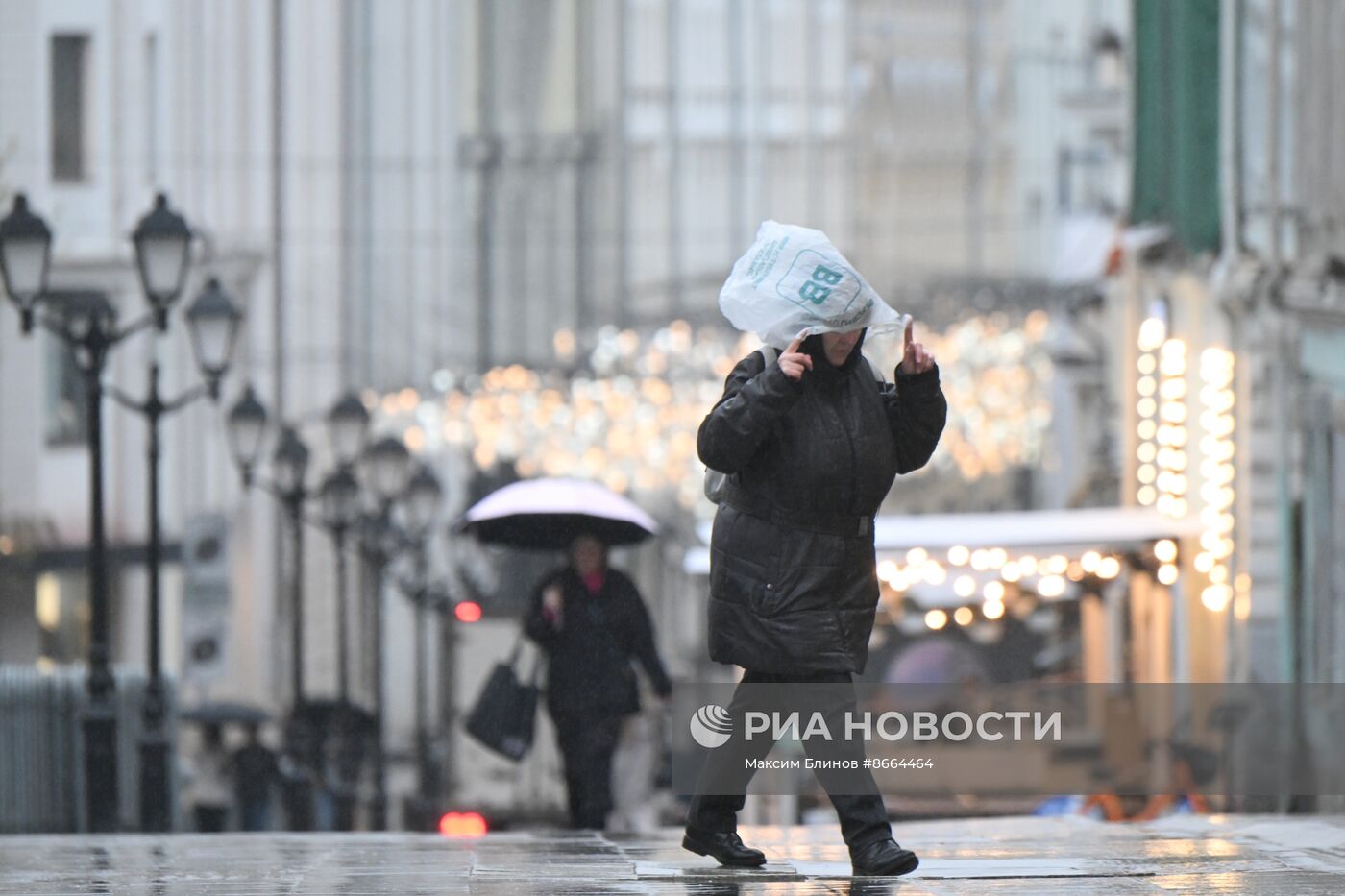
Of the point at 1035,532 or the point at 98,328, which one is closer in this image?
the point at 98,328

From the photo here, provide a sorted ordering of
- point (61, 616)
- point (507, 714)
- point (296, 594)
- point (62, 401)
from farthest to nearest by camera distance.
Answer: point (62, 401), point (61, 616), point (296, 594), point (507, 714)

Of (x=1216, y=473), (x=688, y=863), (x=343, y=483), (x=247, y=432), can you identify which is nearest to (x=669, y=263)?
(x=343, y=483)

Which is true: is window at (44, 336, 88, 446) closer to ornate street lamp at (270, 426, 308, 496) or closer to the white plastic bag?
ornate street lamp at (270, 426, 308, 496)

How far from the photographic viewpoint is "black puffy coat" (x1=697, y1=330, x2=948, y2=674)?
25.4 ft

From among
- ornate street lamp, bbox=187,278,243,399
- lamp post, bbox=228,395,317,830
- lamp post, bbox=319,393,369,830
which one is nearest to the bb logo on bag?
ornate street lamp, bbox=187,278,243,399

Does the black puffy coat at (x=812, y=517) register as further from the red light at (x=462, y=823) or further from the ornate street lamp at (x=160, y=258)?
the red light at (x=462, y=823)

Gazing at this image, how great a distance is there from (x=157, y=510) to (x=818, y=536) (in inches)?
438

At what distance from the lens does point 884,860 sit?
7695 millimetres

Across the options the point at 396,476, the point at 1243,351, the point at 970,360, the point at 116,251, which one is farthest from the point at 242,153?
the point at 1243,351

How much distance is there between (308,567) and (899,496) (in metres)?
9.74

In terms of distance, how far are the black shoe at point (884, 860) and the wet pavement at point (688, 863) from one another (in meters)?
0.04

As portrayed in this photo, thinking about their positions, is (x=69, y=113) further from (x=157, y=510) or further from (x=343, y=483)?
(x=157, y=510)

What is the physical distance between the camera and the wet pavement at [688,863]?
7539mm

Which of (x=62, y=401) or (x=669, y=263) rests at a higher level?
(x=669, y=263)
